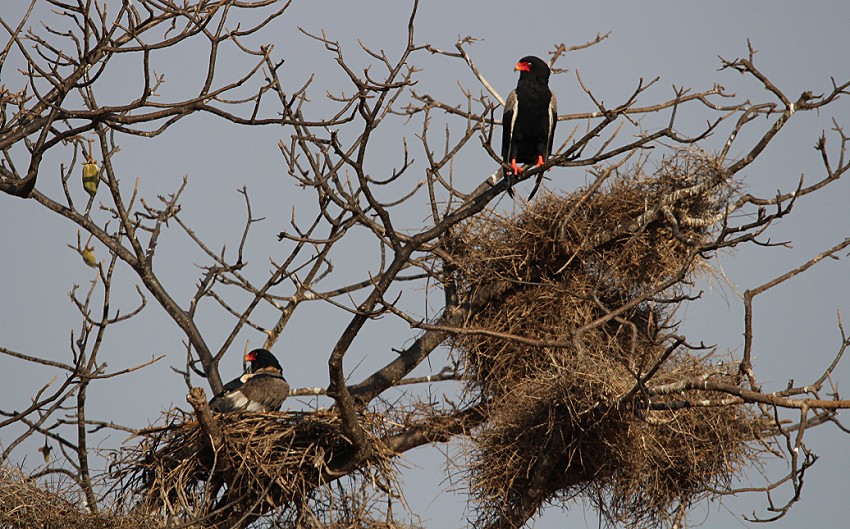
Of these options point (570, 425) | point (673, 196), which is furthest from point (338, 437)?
point (673, 196)

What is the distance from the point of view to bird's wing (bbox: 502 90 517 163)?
22.4ft

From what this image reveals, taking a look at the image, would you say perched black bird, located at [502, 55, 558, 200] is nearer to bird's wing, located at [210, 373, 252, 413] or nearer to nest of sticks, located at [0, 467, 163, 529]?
bird's wing, located at [210, 373, 252, 413]

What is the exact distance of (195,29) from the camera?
4754 millimetres

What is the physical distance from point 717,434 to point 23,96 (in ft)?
13.8

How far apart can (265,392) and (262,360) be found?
589mm

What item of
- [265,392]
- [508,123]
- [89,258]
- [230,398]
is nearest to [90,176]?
[89,258]

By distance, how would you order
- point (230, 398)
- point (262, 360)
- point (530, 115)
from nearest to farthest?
1. point (230, 398)
2. point (530, 115)
3. point (262, 360)

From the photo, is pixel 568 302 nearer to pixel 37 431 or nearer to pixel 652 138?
pixel 652 138

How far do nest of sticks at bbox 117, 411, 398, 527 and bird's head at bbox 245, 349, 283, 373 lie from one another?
1040 mm

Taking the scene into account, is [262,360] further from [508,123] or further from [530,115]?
[530,115]

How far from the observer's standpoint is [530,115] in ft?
22.3

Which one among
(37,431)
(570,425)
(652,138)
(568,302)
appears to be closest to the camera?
(652,138)

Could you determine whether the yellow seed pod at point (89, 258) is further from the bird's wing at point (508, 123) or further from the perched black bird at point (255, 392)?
the bird's wing at point (508, 123)

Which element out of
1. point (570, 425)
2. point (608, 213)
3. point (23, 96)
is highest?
point (608, 213)
